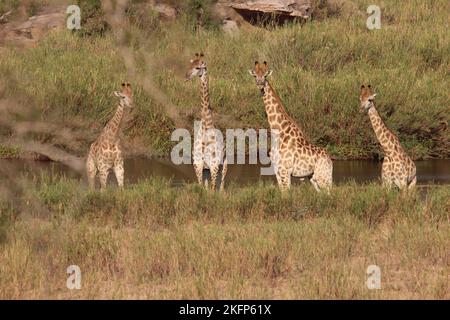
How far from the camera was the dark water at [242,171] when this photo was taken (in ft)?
54.2

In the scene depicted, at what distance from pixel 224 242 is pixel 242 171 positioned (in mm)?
6858

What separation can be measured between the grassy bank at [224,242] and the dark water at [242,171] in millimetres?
2697

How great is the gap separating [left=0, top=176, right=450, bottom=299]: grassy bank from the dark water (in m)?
2.70

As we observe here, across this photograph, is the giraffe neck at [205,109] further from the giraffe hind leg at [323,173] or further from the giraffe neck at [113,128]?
the giraffe hind leg at [323,173]

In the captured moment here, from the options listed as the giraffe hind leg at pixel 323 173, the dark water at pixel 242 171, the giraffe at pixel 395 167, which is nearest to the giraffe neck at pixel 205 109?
the dark water at pixel 242 171

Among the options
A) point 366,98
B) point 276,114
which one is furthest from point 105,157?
point 366,98

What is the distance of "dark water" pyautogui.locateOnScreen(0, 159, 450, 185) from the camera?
16.5 m

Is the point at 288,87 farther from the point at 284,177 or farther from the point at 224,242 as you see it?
the point at 224,242

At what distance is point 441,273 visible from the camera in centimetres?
1013

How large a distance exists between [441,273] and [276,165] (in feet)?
12.5

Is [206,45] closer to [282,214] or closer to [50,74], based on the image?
[50,74]

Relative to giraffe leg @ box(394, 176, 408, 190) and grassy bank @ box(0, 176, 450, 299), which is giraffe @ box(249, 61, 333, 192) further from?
giraffe leg @ box(394, 176, 408, 190)

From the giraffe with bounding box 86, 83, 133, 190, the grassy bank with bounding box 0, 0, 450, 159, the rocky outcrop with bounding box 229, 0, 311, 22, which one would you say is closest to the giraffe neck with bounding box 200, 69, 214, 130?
the giraffe with bounding box 86, 83, 133, 190
